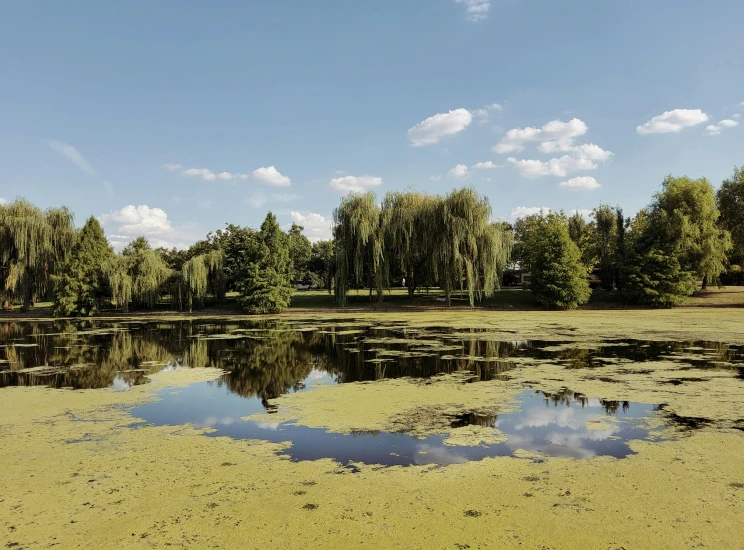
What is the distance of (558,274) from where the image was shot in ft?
116

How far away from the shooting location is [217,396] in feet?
30.5

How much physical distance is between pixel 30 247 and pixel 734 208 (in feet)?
195

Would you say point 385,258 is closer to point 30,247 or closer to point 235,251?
point 235,251

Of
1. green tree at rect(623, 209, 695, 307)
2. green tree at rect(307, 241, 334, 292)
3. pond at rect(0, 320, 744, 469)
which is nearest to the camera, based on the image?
pond at rect(0, 320, 744, 469)

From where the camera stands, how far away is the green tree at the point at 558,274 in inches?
1393

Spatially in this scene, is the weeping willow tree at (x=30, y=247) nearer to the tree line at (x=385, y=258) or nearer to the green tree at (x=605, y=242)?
the tree line at (x=385, y=258)

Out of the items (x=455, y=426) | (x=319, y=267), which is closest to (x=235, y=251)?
(x=319, y=267)

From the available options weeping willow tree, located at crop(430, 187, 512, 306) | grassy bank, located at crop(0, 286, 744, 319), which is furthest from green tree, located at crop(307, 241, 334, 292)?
weeping willow tree, located at crop(430, 187, 512, 306)

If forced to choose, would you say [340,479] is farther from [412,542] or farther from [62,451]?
[62,451]

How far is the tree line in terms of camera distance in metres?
35.2

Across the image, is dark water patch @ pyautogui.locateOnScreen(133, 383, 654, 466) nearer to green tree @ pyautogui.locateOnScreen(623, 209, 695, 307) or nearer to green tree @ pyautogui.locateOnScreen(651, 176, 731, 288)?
green tree @ pyautogui.locateOnScreen(623, 209, 695, 307)

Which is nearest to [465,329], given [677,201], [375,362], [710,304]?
[375,362]

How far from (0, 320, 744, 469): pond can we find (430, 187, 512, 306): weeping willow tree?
1287 centimetres

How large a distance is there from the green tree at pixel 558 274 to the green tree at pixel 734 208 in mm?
15204
